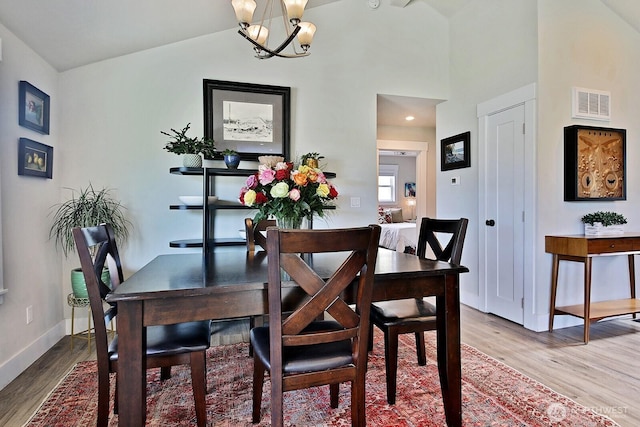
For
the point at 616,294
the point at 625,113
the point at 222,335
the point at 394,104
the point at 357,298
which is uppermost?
the point at 394,104

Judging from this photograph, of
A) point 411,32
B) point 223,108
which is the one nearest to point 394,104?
point 411,32

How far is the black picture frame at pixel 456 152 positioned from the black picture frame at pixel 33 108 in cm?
389

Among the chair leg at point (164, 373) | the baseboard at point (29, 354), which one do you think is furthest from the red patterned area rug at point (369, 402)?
the baseboard at point (29, 354)

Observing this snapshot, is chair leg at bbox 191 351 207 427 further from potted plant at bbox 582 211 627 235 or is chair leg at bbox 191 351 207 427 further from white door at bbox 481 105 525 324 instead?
potted plant at bbox 582 211 627 235

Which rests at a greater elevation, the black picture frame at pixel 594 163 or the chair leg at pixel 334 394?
the black picture frame at pixel 594 163

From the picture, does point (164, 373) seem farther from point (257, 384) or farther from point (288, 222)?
point (288, 222)

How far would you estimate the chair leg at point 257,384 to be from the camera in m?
1.62

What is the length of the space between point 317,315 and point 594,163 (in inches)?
125

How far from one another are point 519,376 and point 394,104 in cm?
318

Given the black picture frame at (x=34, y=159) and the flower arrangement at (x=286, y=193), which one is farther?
the black picture frame at (x=34, y=159)

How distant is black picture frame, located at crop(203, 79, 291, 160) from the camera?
3318 millimetres

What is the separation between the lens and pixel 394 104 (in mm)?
4301

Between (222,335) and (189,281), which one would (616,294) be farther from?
(189,281)

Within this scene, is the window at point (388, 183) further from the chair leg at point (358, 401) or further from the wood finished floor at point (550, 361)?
the chair leg at point (358, 401)
